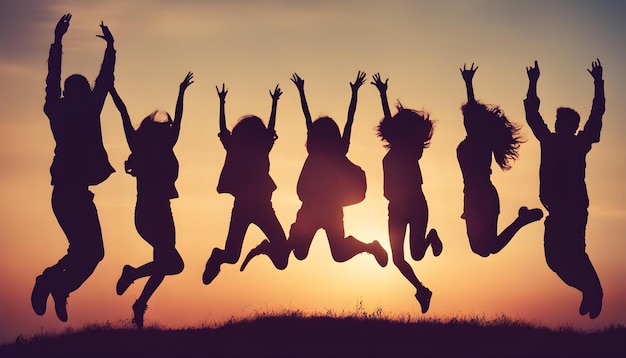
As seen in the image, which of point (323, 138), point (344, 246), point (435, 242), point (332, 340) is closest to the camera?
point (332, 340)

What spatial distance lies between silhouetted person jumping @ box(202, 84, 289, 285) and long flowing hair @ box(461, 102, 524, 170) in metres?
3.62

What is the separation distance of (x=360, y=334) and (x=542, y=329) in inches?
144

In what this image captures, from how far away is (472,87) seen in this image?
18.4 meters

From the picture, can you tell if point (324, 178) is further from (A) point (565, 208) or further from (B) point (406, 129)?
(A) point (565, 208)

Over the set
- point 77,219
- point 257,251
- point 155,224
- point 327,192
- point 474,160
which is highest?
point 474,160

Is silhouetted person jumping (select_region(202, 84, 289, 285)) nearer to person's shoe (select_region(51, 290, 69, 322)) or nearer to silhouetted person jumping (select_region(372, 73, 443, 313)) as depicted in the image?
silhouetted person jumping (select_region(372, 73, 443, 313))

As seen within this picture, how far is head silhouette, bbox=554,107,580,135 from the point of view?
1892cm

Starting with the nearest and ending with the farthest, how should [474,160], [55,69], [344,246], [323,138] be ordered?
1. [55,69]
2. [323,138]
3. [474,160]
4. [344,246]

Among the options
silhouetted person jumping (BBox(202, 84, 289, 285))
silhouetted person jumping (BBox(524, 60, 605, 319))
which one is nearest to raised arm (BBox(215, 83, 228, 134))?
silhouetted person jumping (BBox(202, 84, 289, 285))

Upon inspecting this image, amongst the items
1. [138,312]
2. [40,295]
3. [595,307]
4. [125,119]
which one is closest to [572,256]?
[595,307]

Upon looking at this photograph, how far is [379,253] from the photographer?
18719 mm

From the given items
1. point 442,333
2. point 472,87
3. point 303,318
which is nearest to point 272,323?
point 303,318

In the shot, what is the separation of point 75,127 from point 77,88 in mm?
740

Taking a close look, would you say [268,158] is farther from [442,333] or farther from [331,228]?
[442,333]
